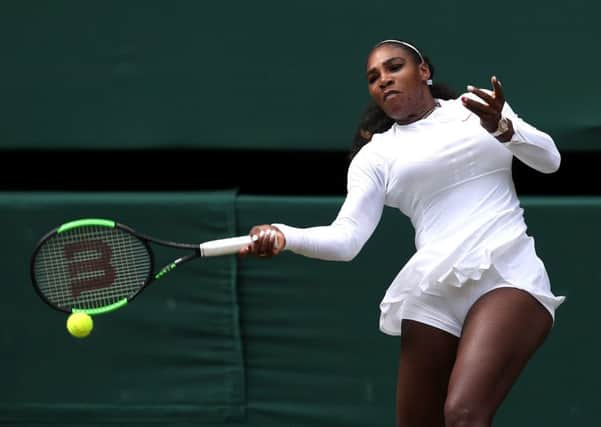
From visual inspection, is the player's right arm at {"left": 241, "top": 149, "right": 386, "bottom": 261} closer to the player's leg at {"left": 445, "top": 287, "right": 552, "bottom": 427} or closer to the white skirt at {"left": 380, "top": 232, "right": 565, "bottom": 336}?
the white skirt at {"left": 380, "top": 232, "right": 565, "bottom": 336}

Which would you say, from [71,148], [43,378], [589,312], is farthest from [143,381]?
[589,312]

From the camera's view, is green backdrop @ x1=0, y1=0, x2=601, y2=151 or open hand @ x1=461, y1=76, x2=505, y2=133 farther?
green backdrop @ x1=0, y1=0, x2=601, y2=151

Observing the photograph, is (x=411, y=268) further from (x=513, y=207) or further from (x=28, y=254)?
(x=28, y=254)

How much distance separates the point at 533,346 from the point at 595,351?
1591 mm

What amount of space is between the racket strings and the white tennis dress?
2.10 feet

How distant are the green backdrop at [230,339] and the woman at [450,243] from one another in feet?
4.44

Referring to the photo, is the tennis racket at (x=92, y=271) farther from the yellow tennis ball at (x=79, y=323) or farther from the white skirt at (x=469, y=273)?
the white skirt at (x=469, y=273)

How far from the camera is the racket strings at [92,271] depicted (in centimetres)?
386

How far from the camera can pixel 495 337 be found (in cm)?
342

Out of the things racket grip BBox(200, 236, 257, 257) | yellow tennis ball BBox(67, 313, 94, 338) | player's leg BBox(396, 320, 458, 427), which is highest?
racket grip BBox(200, 236, 257, 257)

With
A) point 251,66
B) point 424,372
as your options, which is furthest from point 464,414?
point 251,66

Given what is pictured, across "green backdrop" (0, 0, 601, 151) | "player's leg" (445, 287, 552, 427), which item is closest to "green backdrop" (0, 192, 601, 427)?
A: "green backdrop" (0, 0, 601, 151)

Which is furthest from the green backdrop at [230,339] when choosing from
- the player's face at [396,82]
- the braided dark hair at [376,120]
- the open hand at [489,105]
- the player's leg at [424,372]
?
the open hand at [489,105]

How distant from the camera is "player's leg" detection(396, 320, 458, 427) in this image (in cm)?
362
